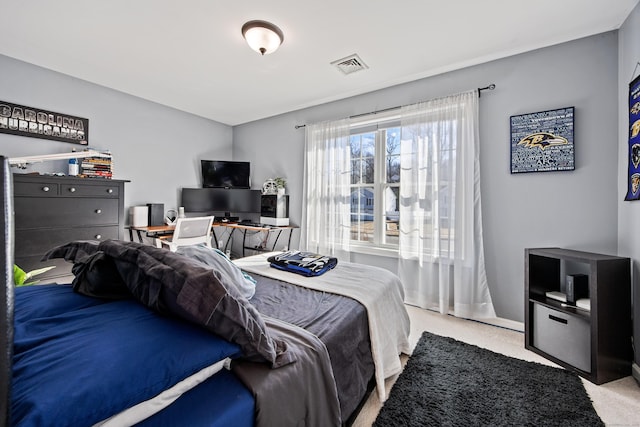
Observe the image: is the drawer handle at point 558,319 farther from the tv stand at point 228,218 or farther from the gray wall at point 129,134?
the gray wall at point 129,134

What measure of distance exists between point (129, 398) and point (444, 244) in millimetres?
2723

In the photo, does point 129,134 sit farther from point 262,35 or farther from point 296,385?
point 296,385

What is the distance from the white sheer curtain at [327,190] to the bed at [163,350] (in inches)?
83.6

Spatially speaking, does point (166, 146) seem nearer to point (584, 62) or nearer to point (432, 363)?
point (432, 363)

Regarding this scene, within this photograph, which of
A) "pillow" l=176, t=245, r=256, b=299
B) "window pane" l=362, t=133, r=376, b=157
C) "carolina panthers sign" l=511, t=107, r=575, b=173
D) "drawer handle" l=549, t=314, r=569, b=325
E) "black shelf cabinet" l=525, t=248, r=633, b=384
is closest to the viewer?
"pillow" l=176, t=245, r=256, b=299

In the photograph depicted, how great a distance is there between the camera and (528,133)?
2406 millimetres

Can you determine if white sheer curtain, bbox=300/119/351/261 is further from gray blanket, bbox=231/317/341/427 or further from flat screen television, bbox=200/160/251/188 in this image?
gray blanket, bbox=231/317/341/427

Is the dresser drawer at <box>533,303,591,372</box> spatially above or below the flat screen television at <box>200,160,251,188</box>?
below

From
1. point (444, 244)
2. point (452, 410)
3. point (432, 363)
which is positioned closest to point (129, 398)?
point (452, 410)

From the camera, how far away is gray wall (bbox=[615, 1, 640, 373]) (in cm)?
181

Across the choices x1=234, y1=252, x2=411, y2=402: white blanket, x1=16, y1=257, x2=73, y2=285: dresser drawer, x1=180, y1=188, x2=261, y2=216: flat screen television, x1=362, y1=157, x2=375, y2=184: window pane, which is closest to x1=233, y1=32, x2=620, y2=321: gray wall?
x1=362, y1=157, x2=375, y2=184: window pane

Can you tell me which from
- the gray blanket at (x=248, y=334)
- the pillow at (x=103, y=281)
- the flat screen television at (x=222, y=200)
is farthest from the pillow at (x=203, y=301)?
the flat screen television at (x=222, y=200)

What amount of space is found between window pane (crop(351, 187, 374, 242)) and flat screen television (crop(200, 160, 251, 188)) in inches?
77.4

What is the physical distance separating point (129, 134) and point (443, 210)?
3981 mm
